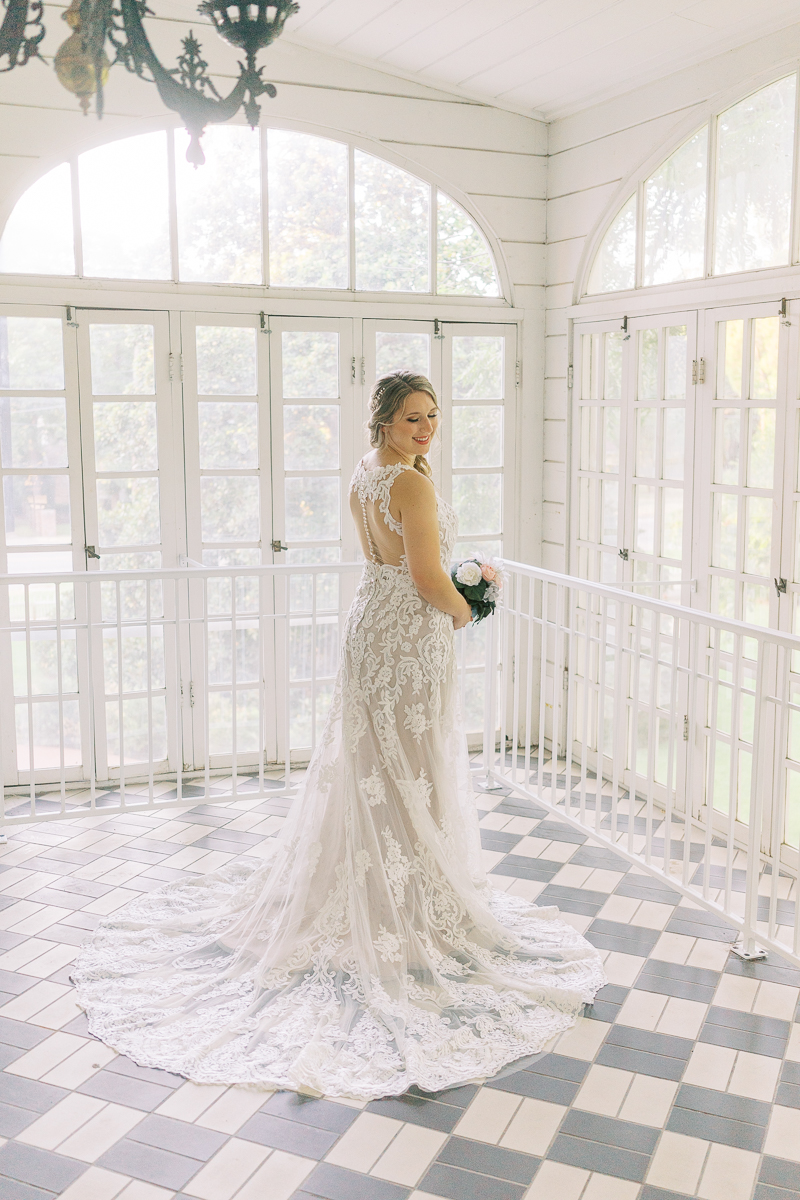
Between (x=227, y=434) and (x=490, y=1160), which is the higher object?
(x=227, y=434)

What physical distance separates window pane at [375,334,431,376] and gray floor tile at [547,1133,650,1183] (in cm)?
359

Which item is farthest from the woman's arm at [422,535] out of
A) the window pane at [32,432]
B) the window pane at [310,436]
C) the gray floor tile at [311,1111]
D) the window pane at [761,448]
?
the window pane at [32,432]

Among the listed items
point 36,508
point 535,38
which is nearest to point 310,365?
point 36,508

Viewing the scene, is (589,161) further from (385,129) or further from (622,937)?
(622,937)

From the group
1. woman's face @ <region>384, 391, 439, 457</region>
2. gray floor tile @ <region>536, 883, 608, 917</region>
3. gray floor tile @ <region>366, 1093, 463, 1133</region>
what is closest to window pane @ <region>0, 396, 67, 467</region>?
woman's face @ <region>384, 391, 439, 457</region>

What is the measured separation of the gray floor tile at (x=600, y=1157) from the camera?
7.59ft

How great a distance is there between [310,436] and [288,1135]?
129 inches

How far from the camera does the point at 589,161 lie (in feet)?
16.0

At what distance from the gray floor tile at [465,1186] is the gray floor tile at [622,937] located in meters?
1.16

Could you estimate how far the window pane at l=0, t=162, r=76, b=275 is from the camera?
4445 millimetres

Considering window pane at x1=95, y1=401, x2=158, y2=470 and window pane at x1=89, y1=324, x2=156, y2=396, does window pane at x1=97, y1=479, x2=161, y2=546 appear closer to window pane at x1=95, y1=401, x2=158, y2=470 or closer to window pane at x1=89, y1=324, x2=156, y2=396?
window pane at x1=95, y1=401, x2=158, y2=470

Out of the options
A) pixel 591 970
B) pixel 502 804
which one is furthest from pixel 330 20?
pixel 591 970

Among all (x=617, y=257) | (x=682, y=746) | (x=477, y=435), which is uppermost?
(x=617, y=257)

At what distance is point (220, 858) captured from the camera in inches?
159
